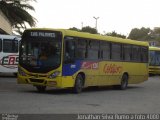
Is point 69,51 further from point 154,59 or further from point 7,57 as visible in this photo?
point 154,59

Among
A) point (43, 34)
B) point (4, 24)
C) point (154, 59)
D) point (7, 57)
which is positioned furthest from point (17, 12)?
point (43, 34)

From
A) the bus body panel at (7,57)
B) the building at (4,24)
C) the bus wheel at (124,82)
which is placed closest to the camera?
the bus wheel at (124,82)

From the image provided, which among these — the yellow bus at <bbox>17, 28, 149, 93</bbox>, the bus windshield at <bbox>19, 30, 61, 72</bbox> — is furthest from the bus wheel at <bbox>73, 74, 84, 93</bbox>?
the bus windshield at <bbox>19, 30, 61, 72</bbox>

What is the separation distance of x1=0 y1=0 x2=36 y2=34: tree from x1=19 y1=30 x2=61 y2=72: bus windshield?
30.9 meters

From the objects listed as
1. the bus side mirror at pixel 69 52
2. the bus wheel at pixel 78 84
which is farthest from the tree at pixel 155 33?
the bus side mirror at pixel 69 52

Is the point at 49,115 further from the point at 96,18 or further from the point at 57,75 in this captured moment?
the point at 96,18

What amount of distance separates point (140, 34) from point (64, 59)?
389 feet

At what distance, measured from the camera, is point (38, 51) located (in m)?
21.8

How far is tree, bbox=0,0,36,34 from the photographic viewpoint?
2074 inches

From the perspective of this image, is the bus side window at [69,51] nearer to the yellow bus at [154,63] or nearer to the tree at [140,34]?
the yellow bus at [154,63]

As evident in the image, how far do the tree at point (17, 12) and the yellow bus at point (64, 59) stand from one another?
1093 inches

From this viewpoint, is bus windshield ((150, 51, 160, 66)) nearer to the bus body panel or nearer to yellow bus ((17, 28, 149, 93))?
the bus body panel

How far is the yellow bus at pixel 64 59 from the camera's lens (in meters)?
21.5

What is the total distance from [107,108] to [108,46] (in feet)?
30.7
